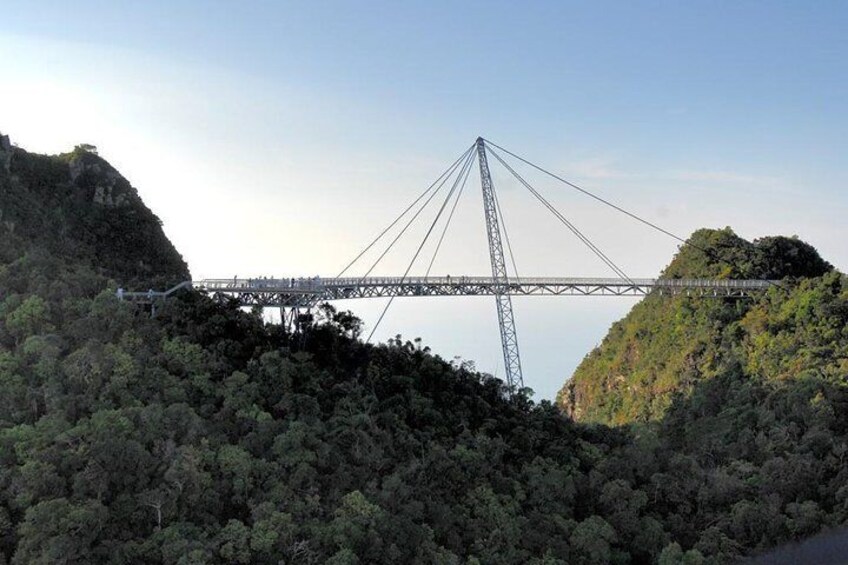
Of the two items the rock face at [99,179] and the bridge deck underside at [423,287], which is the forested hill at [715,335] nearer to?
the bridge deck underside at [423,287]

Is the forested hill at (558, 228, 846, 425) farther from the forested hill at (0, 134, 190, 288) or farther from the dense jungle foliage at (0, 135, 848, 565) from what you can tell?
the forested hill at (0, 134, 190, 288)

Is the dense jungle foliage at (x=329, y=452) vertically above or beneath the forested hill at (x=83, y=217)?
beneath

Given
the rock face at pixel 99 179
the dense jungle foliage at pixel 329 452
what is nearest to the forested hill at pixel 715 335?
the dense jungle foliage at pixel 329 452

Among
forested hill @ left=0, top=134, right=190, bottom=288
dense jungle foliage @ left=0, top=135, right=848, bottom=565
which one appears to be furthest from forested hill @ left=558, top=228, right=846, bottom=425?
forested hill @ left=0, top=134, right=190, bottom=288

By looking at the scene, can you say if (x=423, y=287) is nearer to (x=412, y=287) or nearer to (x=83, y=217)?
(x=412, y=287)

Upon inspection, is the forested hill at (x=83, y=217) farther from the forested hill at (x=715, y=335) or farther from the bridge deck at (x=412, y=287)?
the forested hill at (x=715, y=335)

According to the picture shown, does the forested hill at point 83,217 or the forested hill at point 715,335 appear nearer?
the forested hill at point 83,217

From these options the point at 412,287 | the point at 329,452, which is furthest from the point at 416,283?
the point at 329,452
